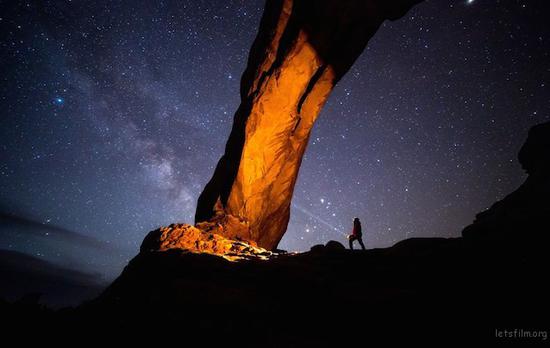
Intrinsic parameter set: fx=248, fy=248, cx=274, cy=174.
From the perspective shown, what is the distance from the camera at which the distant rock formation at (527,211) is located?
503cm

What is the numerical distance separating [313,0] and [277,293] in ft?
43.5

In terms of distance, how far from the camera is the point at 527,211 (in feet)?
44.0

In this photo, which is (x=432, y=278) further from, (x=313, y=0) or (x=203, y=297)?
(x=313, y=0)

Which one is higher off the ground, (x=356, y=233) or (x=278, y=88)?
(x=278, y=88)

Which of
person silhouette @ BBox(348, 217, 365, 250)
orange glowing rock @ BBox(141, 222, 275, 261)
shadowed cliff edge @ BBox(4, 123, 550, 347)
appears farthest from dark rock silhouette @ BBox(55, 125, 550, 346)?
person silhouette @ BBox(348, 217, 365, 250)

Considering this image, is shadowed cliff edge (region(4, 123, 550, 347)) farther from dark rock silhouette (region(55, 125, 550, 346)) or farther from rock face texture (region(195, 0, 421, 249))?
rock face texture (region(195, 0, 421, 249))

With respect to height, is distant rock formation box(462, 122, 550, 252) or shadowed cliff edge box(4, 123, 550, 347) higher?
distant rock formation box(462, 122, 550, 252)

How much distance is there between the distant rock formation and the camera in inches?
198

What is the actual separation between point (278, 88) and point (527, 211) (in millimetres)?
14896

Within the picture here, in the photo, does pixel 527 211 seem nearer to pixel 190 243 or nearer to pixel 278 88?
pixel 278 88

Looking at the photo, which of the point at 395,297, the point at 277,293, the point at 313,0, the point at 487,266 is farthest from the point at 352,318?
the point at 313,0

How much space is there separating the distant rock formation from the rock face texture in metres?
8.39

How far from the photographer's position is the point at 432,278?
4.30m

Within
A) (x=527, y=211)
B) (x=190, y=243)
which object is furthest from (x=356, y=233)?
(x=527, y=211)
